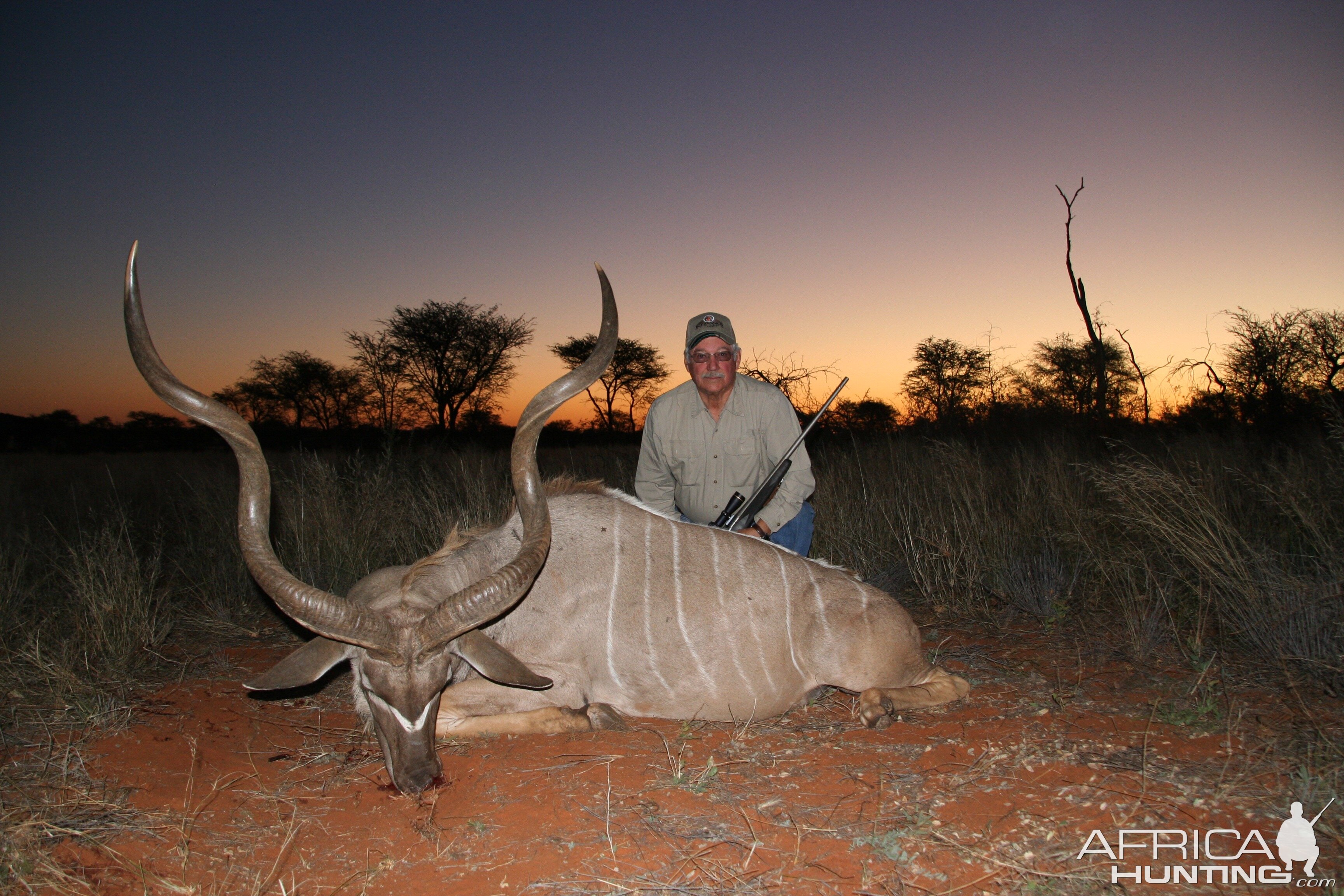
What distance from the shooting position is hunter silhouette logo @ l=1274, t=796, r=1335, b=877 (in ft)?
6.22

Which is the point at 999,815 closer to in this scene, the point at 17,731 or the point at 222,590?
the point at 17,731

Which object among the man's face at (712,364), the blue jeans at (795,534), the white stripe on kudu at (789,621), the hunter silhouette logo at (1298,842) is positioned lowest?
the hunter silhouette logo at (1298,842)

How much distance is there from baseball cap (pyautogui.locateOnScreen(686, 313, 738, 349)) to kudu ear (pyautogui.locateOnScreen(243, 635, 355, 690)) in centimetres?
260

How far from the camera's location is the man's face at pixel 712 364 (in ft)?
14.0

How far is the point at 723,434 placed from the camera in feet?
14.4

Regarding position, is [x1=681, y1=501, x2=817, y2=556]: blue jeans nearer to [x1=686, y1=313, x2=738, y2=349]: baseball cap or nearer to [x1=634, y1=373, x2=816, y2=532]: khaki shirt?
[x1=634, y1=373, x2=816, y2=532]: khaki shirt

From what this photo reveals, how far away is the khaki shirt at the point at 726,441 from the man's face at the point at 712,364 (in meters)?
0.11

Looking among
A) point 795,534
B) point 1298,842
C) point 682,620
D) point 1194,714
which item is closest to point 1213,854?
point 1298,842

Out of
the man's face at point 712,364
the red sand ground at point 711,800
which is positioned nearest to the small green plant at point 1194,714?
the red sand ground at point 711,800

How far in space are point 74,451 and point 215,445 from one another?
12.1 feet

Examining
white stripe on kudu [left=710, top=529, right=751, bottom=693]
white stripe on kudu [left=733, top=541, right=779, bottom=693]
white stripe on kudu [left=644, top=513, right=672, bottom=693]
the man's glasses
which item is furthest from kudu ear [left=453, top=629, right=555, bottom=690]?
the man's glasses

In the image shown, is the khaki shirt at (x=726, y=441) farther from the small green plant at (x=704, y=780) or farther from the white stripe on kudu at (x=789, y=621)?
the small green plant at (x=704, y=780)

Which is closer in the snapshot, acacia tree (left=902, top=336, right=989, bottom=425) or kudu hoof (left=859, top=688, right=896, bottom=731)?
kudu hoof (left=859, top=688, right=896, bottom=731)

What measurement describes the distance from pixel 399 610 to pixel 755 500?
218 centimetres
